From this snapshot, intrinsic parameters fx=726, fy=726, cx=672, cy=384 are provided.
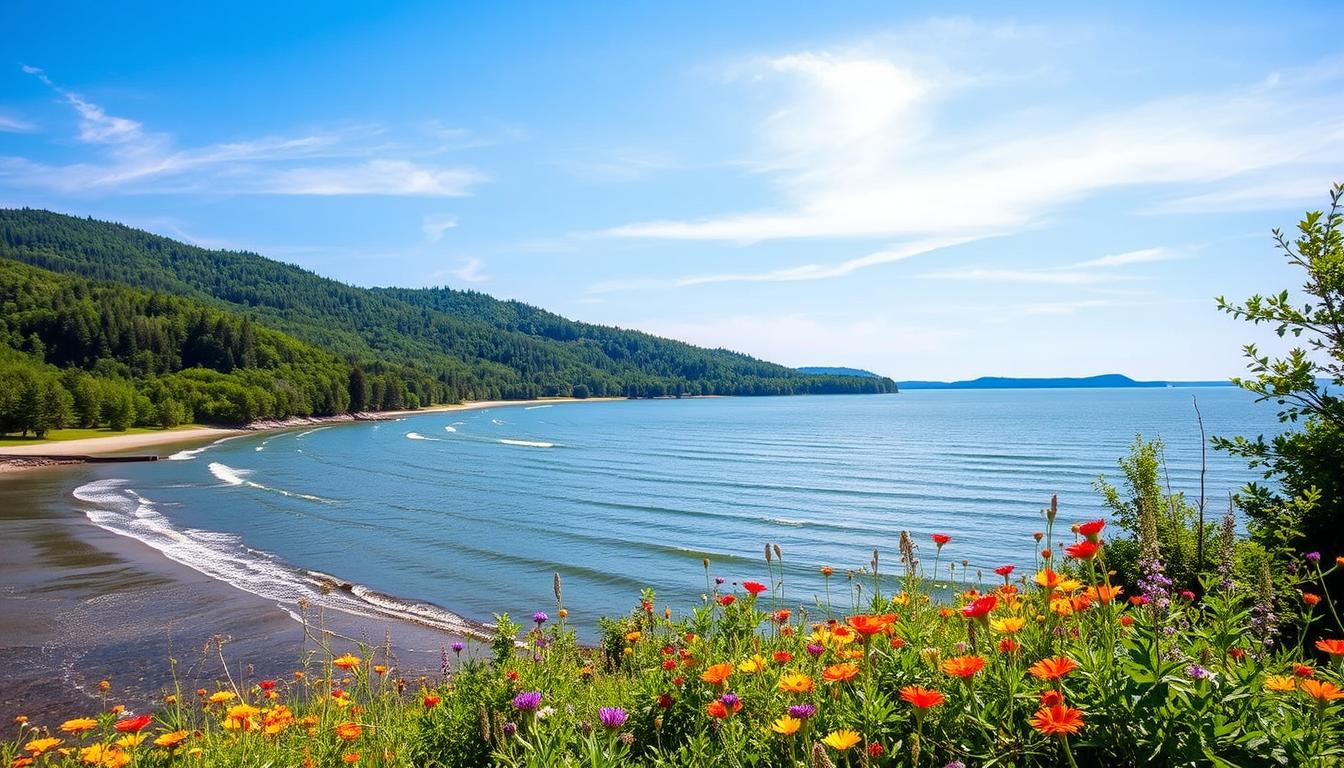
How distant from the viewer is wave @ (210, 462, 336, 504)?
35.8 m

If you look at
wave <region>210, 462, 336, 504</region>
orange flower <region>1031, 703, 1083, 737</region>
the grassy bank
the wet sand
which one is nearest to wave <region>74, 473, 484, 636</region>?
the wet sand

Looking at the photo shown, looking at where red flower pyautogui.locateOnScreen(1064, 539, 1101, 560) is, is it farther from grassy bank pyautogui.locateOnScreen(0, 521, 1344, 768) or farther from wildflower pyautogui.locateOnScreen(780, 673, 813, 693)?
wildflower pyautogui.locateOnScreen(780, 673, 813, 693)

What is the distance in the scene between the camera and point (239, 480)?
137ft

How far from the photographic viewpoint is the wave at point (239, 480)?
35.8 meters

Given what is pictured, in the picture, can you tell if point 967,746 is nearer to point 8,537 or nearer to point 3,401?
point 8,537

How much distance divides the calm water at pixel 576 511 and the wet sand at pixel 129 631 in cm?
132

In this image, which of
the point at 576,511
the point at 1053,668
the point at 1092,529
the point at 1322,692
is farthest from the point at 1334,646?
the point at 576,511

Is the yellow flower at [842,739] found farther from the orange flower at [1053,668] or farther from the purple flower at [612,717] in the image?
the purple flower at [612,717]

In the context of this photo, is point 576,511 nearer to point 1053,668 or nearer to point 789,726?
point 789,726

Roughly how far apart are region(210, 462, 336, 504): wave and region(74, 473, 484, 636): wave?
565cm

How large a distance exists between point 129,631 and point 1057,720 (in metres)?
18.6

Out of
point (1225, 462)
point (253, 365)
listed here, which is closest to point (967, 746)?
point (1225, 462)

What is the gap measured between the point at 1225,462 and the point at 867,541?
31.0 meters

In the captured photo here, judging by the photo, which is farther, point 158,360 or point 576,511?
point 158,360
